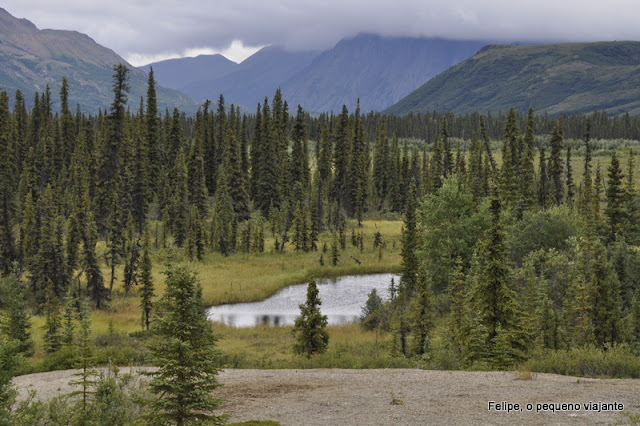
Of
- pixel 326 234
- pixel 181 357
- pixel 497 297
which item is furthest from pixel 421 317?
pixel 326 234

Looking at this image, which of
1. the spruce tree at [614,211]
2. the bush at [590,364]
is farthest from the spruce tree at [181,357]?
the spruce tree at [614,211]

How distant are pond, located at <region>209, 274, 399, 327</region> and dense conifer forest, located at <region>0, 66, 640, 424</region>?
507 cm

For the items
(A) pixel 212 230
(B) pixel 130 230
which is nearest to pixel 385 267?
(A) pixel 212 230

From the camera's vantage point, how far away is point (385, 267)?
6750cm

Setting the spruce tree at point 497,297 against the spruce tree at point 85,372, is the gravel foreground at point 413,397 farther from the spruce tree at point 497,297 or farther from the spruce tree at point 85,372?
the spruce tree at point 497,297

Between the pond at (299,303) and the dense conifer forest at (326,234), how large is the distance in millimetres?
5072

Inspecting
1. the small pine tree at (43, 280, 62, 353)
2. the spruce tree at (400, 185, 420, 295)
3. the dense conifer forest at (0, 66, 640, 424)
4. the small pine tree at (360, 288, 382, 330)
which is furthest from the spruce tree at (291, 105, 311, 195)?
the small pine tree at (43, 280, 62, 353)

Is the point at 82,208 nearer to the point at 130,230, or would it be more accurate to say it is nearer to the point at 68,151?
the point at 130,230

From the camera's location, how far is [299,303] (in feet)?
172

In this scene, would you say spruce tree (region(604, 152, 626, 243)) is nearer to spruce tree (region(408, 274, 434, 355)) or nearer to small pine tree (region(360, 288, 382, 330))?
small pine tree (region(360, 288, 382, 330))

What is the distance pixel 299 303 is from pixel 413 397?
37.9 metres

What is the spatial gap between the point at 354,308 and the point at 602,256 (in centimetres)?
2589

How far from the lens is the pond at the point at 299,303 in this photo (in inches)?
1848

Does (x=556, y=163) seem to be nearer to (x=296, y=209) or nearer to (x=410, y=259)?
(x=410, y=259)
